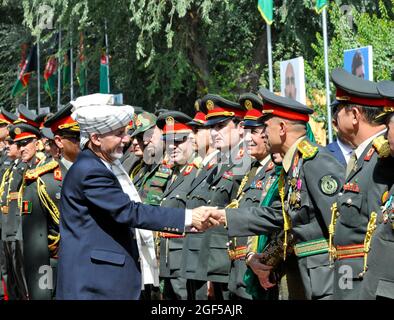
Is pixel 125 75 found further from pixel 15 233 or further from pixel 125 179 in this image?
pixel 125 179

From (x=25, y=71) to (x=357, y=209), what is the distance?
26869 millimetres

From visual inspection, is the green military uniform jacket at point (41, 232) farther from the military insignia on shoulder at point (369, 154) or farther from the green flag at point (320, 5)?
the green flag at point (320, 5)

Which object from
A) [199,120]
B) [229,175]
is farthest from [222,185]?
[199,120]

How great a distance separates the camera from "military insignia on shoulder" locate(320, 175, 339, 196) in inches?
248

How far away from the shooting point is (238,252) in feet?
26.2

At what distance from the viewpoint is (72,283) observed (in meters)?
6.12

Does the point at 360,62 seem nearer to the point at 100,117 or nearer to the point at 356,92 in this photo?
the point at 356,92

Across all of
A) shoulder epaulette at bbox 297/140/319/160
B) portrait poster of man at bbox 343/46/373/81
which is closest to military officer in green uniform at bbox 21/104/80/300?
shoulder epaulette at bbox 297/140/319/160

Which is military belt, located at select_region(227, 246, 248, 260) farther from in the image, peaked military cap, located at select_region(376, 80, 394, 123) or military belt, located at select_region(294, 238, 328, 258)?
peaked military cap, located at select_region(376, 80, 394, 123)

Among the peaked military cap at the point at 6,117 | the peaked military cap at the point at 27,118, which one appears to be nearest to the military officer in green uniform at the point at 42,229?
the peaked military cap at the point at 27,118

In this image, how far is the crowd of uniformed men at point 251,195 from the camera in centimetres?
583

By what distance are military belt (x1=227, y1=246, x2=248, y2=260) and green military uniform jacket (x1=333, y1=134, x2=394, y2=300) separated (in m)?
1.91

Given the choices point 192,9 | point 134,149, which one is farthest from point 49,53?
point 134,149
